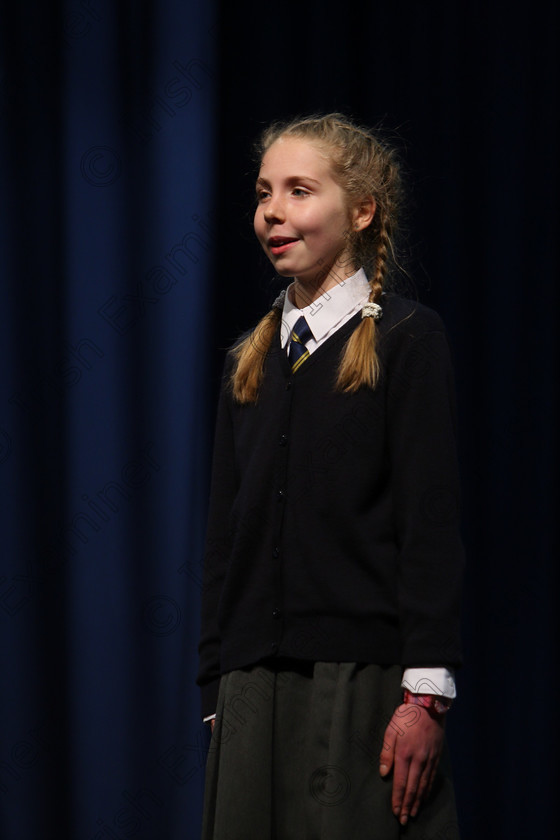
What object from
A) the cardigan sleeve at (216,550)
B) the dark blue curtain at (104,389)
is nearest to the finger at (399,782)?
the cardigan sleeve at (216,550)

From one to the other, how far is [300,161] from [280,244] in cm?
11

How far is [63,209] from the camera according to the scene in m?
2.05

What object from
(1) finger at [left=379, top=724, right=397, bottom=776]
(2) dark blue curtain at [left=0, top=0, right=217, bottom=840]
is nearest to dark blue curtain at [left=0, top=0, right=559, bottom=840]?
(2) dark blue curtain at [left=0, top=0, right=217, bottom=840]

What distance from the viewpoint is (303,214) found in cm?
130

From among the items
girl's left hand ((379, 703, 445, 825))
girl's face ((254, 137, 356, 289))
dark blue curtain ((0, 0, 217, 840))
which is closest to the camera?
girl's left hand ((379, 703, 445, 825))

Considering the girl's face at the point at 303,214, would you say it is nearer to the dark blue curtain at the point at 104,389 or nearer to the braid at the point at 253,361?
the braid at the point at 253,361

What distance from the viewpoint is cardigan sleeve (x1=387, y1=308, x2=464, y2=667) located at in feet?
3.77

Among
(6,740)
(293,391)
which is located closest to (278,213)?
(293,391)

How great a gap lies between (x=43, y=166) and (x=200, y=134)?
34 cm

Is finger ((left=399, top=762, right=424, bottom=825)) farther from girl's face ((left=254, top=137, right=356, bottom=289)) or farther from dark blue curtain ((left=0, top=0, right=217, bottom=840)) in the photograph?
dark blue curtain ((left=0, top=0, right=217, bottom=840))

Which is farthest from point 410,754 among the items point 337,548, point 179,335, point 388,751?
point 179,335

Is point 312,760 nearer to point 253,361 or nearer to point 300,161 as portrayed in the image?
point 253,361

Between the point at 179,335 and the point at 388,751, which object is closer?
the point at 388,751

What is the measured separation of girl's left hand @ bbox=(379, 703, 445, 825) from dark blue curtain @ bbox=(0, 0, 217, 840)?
0.92 m
